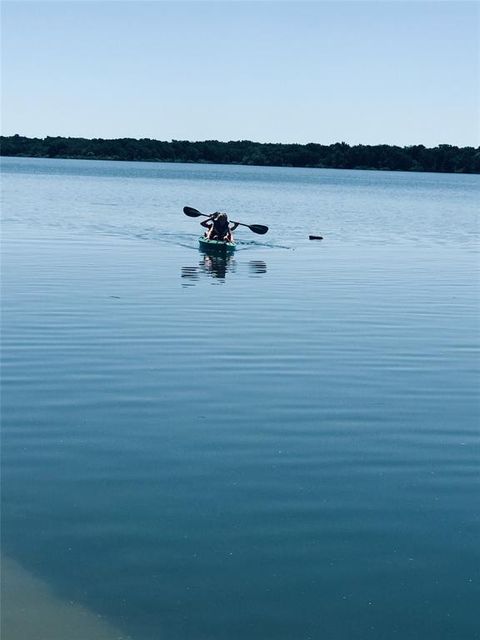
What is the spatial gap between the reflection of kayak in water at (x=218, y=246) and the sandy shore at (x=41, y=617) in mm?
28827

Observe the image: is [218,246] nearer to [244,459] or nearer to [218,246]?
[218,246]

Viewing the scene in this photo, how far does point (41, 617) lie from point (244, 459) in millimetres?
4413

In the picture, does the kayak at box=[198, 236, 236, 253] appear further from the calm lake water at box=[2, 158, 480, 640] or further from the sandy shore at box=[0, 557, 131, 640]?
the sandy shore at box=[0, 557, 131, 640]

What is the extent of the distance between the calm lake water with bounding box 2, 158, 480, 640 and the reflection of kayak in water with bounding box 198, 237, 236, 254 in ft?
33.0

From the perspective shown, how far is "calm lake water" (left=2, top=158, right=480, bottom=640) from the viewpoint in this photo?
357 inches

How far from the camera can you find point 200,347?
19.1m

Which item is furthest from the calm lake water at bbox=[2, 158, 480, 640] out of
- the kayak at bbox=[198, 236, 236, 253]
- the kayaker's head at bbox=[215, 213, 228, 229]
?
the kayaker's head at bbox=[215, 213, 228, 229]

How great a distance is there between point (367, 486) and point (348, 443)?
1.53m

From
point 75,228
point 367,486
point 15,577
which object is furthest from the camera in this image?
point 75,228

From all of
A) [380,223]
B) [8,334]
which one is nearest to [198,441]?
[8,334]

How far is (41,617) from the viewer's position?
28.0 ft

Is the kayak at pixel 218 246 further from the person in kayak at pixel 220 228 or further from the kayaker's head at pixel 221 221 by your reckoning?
the kayaker's head at pixel 221 221

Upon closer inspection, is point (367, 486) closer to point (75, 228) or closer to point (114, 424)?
point (114, 424)

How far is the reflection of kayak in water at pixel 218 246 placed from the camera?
3741cm
